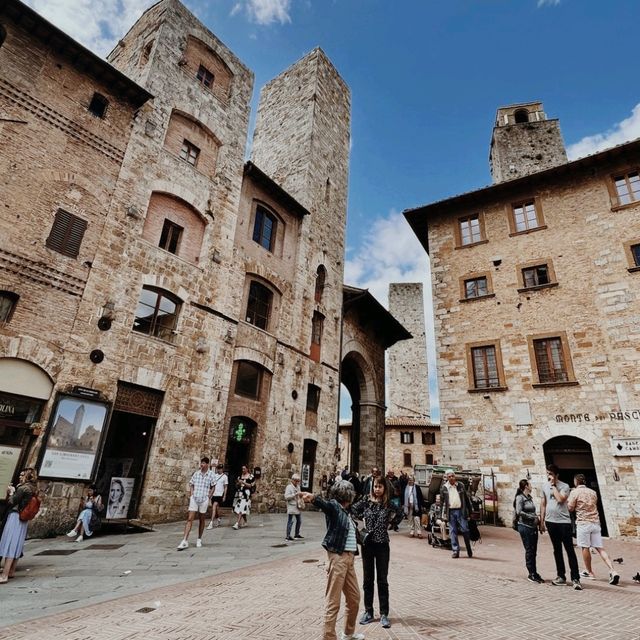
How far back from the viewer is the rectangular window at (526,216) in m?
16.3

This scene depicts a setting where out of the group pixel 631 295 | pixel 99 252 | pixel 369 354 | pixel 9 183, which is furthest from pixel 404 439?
pixel 9 183

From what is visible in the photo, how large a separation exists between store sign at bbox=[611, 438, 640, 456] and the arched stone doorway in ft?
34.9

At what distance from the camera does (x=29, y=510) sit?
238 inches

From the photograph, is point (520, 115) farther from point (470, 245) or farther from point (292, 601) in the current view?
point (292, 601)

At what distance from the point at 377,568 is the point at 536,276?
46.7 feet

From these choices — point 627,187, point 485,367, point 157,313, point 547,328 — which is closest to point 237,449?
point 157,313

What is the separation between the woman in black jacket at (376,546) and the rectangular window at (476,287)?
1318cm

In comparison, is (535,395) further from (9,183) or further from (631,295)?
(9,183)

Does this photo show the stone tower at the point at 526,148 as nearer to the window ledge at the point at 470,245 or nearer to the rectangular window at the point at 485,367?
the window ledge at the point at 470,245

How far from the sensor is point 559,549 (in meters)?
6.31

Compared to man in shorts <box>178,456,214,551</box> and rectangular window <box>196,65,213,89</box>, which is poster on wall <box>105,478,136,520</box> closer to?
man in shorts <box>178,456,214,551</box>

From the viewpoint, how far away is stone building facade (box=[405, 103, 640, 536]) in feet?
42.3

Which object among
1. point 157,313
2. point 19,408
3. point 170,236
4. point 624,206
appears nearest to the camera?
point 19,408

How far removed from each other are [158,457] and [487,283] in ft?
44.4
